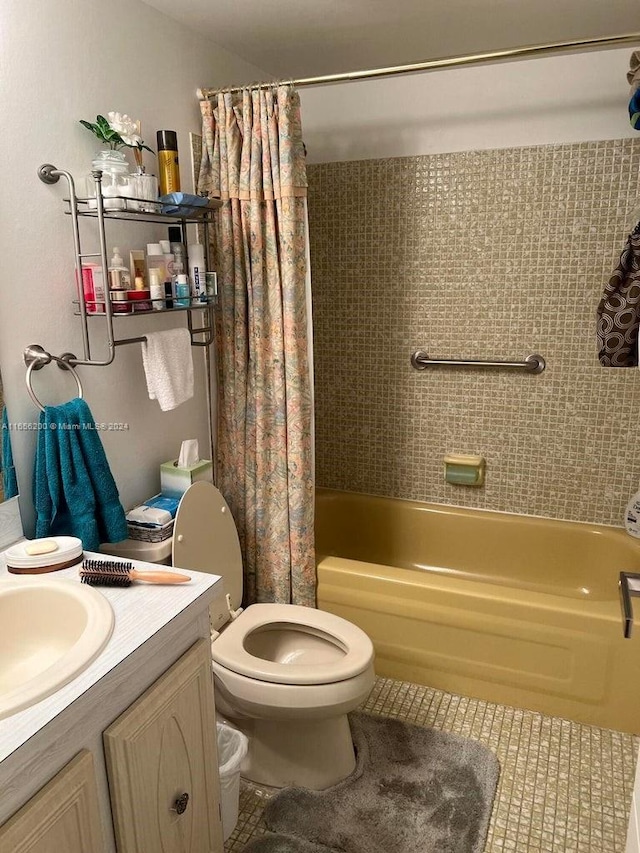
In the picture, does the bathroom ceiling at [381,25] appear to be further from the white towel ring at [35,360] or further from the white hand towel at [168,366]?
the white towel ring at [35,360]

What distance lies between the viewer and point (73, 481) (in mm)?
1658

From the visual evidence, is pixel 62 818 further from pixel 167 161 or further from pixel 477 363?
pixel 477 363

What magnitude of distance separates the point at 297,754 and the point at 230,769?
29 centimetres

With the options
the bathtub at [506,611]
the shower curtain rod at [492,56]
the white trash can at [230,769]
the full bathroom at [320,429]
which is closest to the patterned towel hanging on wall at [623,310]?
the full bathroom at [320,429]

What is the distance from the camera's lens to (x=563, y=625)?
7.16ft

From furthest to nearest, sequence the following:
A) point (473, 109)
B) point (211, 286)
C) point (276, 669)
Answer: point (473, 109) → point (211, 286) → point (276, 669)

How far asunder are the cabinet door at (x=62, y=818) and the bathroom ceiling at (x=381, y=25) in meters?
2.02

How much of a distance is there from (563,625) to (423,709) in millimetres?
572

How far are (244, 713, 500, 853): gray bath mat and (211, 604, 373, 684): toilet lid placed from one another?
0.37m

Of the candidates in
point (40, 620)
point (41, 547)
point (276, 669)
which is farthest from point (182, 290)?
point (276, 669)

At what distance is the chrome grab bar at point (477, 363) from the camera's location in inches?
108

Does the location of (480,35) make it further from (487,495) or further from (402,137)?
(487,495)

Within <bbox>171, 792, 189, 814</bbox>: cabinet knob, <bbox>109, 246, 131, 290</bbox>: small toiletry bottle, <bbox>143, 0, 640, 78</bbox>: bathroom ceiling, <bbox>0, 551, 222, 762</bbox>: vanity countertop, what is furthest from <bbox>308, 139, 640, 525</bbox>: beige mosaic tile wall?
<bbox>171, 792, 189, 814</bbox>: cabinet knob

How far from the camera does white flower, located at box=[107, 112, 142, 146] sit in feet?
5.69
